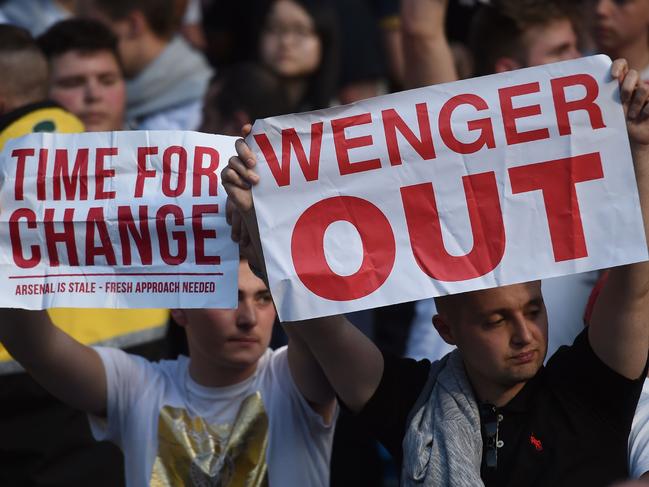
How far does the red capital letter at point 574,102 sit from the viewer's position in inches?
124

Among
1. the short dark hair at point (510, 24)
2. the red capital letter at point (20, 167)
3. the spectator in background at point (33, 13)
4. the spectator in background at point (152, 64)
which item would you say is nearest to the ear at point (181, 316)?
the red capital letter at point (20, 167)

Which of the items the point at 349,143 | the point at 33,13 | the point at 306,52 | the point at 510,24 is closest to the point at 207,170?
the point at 349,143

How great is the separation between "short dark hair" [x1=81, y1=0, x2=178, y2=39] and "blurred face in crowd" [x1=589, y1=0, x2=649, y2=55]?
2.57m

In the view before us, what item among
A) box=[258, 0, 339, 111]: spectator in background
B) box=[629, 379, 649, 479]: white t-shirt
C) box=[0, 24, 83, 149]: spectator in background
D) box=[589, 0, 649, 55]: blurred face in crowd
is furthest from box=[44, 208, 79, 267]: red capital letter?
box=[258, 0, 339, 111]: spectator in background

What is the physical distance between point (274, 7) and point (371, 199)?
4339mm

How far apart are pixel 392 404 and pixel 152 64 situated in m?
3.76

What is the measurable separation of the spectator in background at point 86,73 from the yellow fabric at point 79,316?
1195 mm

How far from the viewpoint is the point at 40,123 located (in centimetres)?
430

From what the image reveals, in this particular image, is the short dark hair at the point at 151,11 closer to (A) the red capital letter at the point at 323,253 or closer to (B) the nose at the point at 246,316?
(B) the nose at the point at 246,316

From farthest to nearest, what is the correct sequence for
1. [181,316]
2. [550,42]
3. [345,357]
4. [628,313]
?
1. [550,42]
2. [181,316]
3. [345,357]
4. [628,313]

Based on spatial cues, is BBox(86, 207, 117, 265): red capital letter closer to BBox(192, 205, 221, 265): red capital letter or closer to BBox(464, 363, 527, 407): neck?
BBox(192, 205, 221, 265): red capital letter

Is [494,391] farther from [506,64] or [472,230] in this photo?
[506,64]

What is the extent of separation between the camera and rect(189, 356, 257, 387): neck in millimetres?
3836

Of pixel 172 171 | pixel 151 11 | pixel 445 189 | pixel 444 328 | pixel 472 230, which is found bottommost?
pixel 444 328
